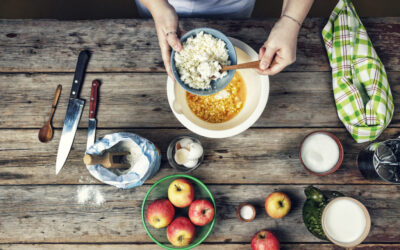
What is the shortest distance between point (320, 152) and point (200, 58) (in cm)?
55

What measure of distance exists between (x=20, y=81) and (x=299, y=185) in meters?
1.13

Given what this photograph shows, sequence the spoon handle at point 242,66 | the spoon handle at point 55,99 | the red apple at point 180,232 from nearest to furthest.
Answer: the spoon handle at point 242,66 → the red apple at point 180,232 → the spoon handle at point 55,99

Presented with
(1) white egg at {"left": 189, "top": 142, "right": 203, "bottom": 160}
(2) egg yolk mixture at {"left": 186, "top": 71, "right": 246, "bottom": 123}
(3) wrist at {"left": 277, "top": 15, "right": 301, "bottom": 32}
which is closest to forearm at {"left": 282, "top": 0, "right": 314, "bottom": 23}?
(3) wrist at {"left": 277, "top": 15, "right": 301, "bottom": 32}

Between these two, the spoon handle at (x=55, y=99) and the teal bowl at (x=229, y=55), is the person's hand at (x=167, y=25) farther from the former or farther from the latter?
the spoon handle at (x=55, y=99)

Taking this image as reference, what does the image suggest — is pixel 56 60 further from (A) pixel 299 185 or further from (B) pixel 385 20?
(B) pixel 385 20

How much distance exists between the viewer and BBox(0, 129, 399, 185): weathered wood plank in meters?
1.07

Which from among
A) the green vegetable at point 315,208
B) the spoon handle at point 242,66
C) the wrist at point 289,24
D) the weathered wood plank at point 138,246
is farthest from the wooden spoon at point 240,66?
the weathered wood plank at point 138,246

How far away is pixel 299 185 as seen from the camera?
107 centimetres

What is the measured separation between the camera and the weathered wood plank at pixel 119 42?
111cm

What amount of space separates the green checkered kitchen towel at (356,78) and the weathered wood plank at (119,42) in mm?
57

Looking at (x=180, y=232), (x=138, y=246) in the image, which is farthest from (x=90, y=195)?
(x=180, y=232)

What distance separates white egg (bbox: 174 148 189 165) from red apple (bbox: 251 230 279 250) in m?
0.37

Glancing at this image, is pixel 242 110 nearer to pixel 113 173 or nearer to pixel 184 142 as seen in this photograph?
pixel 184 142

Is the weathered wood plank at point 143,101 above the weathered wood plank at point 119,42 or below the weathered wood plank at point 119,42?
below
